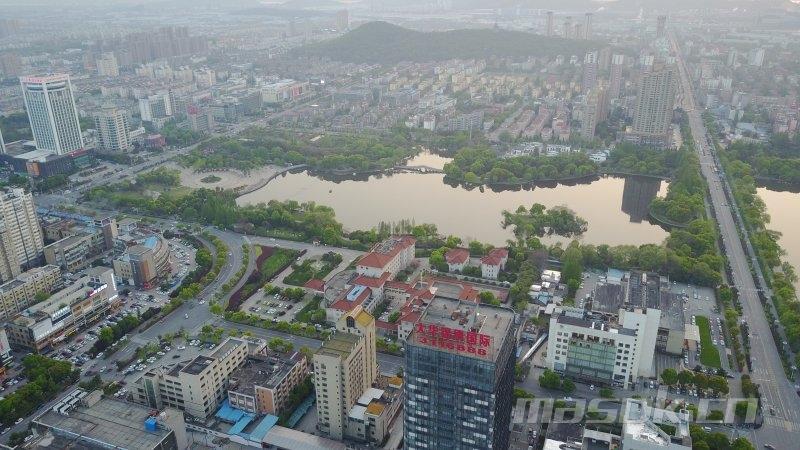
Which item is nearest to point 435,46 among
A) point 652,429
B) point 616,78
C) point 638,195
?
point 616,78

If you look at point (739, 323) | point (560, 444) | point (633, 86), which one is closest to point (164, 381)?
point (560, 444)

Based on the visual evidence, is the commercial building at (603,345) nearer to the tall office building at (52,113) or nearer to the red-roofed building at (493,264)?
the red-roofed building at (493,264)

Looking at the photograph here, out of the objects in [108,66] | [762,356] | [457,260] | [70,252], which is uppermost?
[108,66]

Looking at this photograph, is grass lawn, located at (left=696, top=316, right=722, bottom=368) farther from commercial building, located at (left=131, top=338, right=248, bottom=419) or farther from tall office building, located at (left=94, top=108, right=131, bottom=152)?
tall office building, located at (left=94, top=108, right=131, bottom=152)

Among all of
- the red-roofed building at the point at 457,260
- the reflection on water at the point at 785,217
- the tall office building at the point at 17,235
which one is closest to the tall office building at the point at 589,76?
the reflection on water at the point at 785,217

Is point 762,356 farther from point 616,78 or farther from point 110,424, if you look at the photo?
point 616,78

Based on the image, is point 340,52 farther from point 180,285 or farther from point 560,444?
point 560,444
